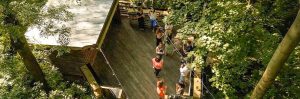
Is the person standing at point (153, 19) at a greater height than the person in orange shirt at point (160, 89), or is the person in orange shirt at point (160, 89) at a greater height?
the person standing at point (153, 19)

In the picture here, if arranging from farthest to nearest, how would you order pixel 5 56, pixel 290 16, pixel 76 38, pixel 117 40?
pixel 117 40, pixel 76 38, pixel 290 16, pixel 5 56

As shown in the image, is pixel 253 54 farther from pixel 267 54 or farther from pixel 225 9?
pixel 225 9

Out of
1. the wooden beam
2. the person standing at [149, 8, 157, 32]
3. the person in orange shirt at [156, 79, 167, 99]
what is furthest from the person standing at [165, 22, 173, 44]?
the person in orange shirt at [156, 79, 167, 99]

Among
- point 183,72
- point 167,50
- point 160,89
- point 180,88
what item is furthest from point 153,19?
point 160,89

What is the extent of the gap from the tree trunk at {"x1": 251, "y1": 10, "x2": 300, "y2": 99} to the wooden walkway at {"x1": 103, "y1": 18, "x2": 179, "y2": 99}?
5.33 m

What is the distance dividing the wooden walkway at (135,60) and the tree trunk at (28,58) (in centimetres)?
371

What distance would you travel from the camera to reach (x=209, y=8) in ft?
40.4

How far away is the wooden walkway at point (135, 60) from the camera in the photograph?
15.2 meters

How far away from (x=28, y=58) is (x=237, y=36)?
761cm

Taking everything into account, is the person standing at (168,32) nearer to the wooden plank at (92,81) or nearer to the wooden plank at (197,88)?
the wooden plank at (197,88)

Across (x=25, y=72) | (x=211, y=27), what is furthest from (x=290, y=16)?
(x=25, y=72)

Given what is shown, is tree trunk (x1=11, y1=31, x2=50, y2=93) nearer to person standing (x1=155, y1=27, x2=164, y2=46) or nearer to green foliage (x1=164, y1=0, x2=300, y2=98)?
person standing (x1=155, y1=27, x2=164, y2=46)

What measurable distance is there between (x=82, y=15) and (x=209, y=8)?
5810mm

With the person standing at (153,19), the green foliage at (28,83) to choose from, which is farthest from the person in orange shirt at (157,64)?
the green foliage at (28,83)
